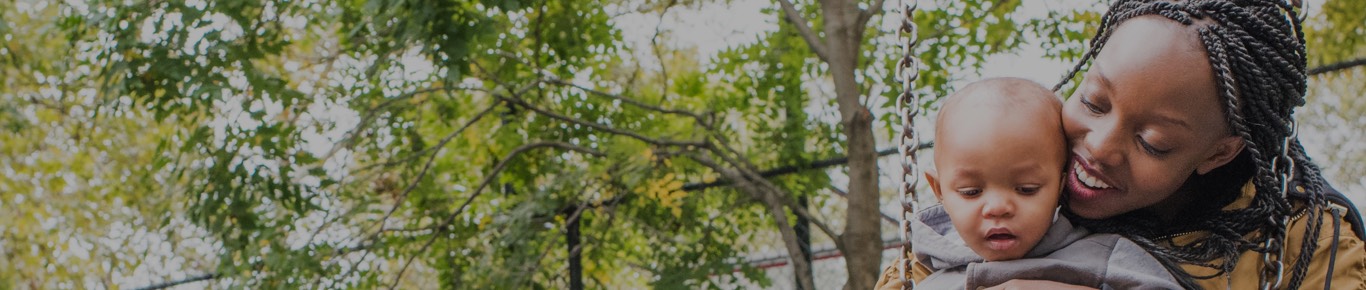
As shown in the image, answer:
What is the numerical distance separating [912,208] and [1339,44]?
346cm

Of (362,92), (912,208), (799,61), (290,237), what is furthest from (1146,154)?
(290,237)

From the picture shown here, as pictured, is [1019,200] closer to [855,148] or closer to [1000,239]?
[1000,239]

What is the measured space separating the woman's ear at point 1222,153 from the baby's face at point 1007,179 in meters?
0.15

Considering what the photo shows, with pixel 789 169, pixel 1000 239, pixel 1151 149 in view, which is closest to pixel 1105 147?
pixel 1151 149

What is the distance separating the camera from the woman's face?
1.40 m

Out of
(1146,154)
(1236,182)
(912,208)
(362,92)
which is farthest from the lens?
(362,92)

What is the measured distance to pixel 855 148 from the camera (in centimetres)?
377

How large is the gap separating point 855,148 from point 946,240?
7.01 ft

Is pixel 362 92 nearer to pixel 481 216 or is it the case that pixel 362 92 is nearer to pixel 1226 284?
pixel 481 216

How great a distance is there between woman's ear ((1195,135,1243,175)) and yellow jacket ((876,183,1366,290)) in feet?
0.36

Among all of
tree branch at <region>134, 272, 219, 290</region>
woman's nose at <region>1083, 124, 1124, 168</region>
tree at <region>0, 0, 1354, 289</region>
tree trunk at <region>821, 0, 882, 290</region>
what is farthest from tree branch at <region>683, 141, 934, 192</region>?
woman's nose at <region>1083, 124, 1124, 168</region>

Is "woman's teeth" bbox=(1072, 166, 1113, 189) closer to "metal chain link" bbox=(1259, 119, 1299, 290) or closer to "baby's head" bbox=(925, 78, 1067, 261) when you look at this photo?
"baby's head" bbox=(925, 78, 1067, 261)

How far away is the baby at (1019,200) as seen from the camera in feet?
4.81

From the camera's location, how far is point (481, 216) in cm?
482
